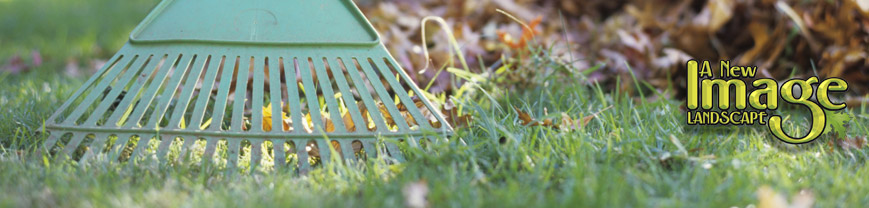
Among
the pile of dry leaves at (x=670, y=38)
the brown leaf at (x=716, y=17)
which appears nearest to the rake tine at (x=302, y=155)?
the pile of dry leaves at (x=670, y=38)

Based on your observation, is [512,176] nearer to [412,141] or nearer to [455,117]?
Answer: [412,141]

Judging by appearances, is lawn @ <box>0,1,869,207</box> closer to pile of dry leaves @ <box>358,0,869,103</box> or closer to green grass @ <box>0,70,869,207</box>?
A: green grass @ <box>0,70,869,207</box>

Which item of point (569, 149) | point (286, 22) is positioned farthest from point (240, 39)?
point (569, 149)

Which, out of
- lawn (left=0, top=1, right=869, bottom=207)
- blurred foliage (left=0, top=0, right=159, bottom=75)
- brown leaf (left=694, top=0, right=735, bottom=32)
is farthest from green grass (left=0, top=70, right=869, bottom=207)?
blurred foliage (left=0, top=0, right=159, bottom=75)

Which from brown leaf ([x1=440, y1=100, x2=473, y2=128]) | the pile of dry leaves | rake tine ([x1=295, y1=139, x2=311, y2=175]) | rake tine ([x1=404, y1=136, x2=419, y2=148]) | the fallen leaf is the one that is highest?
the pile of dry leaves

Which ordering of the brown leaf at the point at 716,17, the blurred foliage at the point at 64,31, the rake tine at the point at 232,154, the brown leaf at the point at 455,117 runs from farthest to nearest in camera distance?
1. the blurred foliage at the point at 64,31
2. the brown leaf at the point at 716,17
3. the brown leaf at the point at 455,117
4. the rake tine at the point at 232,154

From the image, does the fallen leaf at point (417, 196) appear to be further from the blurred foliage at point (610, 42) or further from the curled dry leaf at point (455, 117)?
the blurred foliage at point (610, 42)

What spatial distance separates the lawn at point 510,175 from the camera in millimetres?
1154

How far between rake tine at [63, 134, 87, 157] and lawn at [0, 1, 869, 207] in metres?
0.03

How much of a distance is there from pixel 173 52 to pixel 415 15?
54.3 inches

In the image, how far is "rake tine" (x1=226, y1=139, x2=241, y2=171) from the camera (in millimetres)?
1422

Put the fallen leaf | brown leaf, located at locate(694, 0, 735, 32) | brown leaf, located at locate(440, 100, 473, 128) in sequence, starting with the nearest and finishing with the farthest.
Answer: the fallen leaf, brown leaf, located at locate(440, 100, 473, 128), brown leaf, located at locate(694, 0, 735, 32)

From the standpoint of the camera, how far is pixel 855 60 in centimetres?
217

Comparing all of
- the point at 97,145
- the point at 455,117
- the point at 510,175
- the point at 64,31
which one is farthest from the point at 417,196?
the point at 64,31
